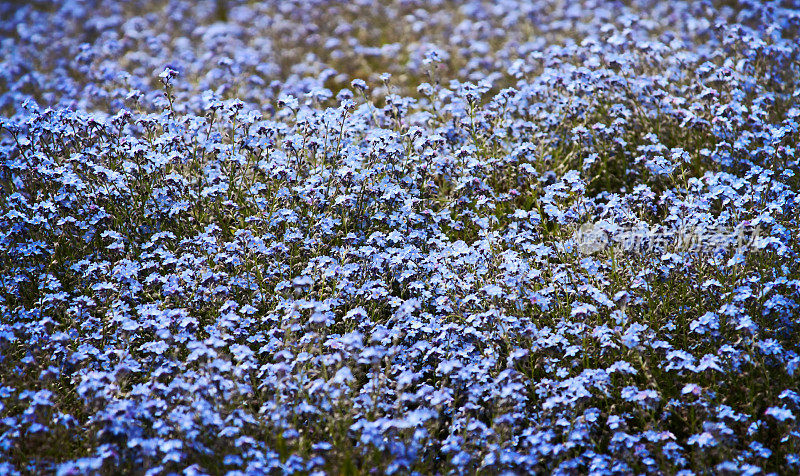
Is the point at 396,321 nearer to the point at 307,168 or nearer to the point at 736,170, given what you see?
the point at 307,168

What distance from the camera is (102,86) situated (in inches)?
291

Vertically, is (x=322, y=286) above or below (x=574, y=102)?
below

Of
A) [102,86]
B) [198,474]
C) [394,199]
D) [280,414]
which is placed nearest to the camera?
[198,474]

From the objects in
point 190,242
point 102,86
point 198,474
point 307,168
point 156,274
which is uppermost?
point 102,86

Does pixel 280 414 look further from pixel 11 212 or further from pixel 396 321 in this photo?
pixel 11 212

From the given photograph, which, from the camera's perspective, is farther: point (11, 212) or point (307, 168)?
point (307, 168)

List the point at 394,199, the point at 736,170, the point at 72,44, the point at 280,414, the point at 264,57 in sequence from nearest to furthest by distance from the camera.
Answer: the point at 280,414
the point at 394,199
the point at 736,170
the point at 264,57
the point at 72,44

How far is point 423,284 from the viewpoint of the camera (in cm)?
444

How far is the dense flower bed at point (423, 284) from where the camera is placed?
12.1 feet

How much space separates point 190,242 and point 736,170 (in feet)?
13.9

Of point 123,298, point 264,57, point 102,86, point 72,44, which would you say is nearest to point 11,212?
point 123,298

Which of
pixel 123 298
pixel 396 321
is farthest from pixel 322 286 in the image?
pixel 123 298

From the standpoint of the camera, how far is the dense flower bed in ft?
12.1

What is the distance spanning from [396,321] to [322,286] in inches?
21.1
